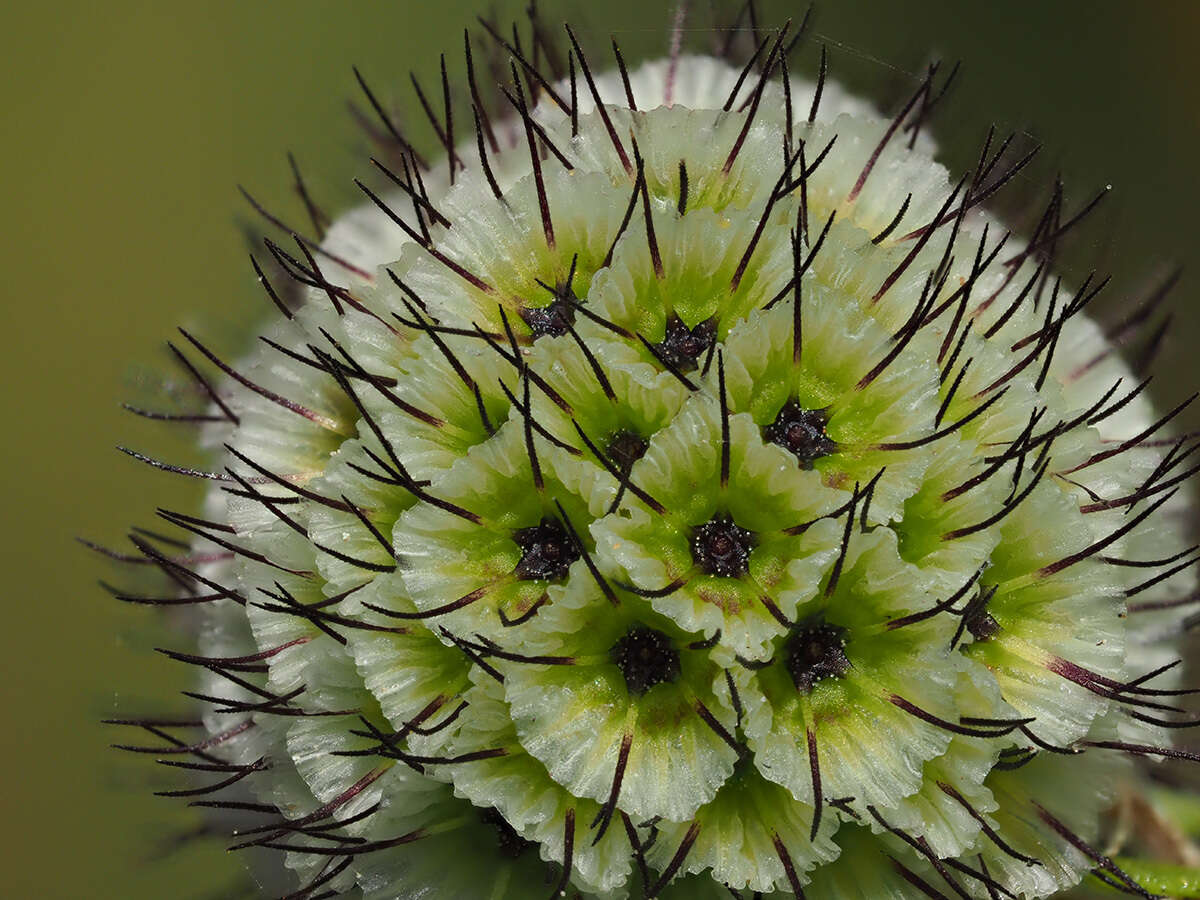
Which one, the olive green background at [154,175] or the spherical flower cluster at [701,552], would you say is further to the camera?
the olive green background at [154,175]

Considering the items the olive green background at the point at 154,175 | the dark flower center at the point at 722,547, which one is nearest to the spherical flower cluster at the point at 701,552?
the dark flower center at the point at 722,547

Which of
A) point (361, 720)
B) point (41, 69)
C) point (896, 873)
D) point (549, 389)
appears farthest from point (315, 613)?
point (41, 69)

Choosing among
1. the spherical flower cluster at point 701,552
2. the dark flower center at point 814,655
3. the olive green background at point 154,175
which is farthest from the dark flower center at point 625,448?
the olive green background at point 154,175

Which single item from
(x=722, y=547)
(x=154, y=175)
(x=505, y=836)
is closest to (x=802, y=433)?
(x=722, y=547)

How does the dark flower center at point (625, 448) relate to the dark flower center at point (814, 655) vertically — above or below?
above

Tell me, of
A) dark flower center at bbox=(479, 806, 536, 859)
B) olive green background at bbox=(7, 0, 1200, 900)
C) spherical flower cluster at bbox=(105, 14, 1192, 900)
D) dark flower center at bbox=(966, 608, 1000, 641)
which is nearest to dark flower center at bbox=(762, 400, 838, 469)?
spherical flower cluster at bbox=(105, 14, 1192, 900)

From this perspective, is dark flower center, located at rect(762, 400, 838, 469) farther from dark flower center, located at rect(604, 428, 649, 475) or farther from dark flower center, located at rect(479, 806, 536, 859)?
dark flower center, located at rect(479, 806, 536, 859)

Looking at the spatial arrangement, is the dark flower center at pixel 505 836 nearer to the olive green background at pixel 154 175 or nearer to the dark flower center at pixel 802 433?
the dark flower center at pixel 802 433
